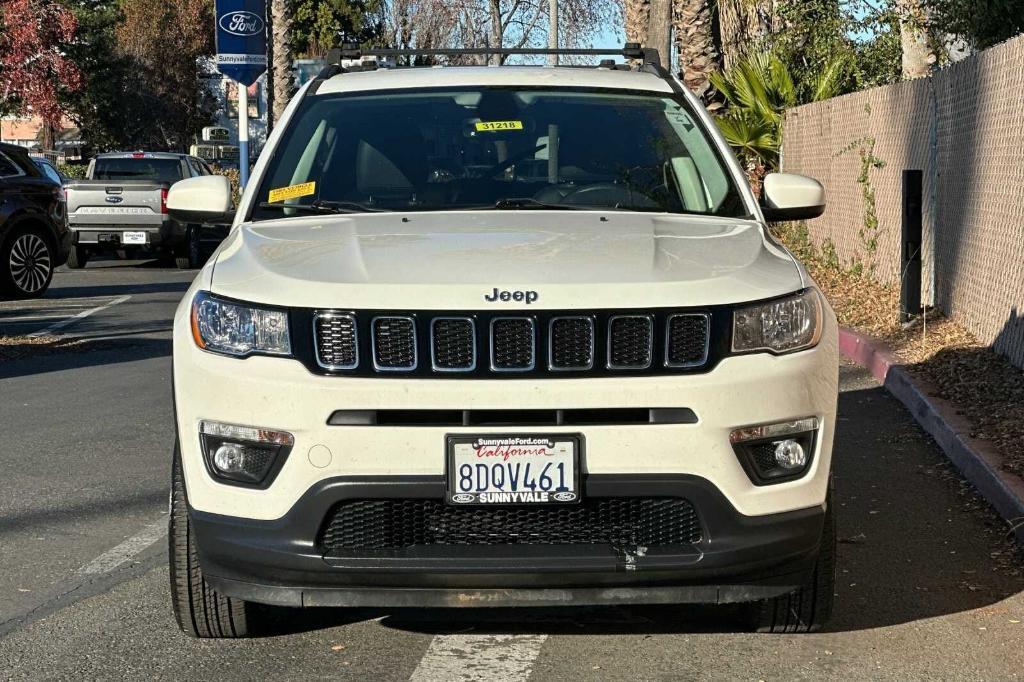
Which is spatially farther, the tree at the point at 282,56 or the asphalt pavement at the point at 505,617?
the tree at the point at 282,56

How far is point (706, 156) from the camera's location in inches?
234

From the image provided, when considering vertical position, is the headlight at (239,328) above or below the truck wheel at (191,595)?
above

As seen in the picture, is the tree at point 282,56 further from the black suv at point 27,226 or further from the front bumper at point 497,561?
the front bumper at point 497,561

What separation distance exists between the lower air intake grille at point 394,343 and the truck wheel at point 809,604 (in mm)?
1362

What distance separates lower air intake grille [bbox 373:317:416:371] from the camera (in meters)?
4.25

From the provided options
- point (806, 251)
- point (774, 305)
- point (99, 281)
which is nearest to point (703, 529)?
point (774, 305)

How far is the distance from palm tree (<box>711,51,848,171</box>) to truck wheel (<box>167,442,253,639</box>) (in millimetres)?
17488

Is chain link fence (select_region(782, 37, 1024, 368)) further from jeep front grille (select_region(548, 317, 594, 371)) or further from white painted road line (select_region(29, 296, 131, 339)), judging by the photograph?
white painted road line (select_region(29, 296, 131, 339))

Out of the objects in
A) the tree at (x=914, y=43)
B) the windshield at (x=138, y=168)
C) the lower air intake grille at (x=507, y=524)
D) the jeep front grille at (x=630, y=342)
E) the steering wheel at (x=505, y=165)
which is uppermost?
the tree at (x=914, y=43)

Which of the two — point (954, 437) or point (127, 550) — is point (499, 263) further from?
point (954, 437)

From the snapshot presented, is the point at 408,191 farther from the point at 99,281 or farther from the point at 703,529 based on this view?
the point at 99,281

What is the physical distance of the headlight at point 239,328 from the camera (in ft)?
14.2

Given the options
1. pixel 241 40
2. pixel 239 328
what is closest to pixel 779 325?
pixel 239 328

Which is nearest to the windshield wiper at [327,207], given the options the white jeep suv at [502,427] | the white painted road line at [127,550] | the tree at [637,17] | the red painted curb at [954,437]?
the white jeep suv at [502,427]
